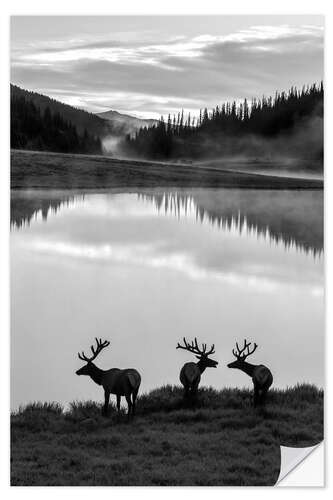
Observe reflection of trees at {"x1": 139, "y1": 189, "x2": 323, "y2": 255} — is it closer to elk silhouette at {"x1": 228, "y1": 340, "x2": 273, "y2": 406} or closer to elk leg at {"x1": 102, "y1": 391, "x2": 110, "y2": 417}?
elk silhouette at {"x1": 228, "y1": 340, "x2": 273, "y2": 406}

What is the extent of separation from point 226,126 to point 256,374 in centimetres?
150

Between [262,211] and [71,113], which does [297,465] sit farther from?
[71,113]

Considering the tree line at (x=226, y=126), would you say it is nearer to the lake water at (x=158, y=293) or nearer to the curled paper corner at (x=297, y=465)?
the lake water at (x=158, y=293)

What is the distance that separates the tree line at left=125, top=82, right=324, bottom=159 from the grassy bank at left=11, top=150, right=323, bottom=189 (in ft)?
0.31

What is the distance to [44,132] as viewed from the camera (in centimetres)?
508

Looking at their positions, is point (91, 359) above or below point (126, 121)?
below

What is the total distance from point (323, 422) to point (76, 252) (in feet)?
5.75

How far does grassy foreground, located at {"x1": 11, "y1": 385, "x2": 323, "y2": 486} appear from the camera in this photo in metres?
4.67

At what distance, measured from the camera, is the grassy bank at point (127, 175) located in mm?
5066

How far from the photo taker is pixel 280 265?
493 cm

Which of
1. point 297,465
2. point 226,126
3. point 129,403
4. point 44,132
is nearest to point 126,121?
point 44,132

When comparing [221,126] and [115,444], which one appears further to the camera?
[221,126]

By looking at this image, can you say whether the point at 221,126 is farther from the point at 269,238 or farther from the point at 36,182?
the point at 36,182
